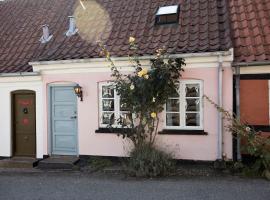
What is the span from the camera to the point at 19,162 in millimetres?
11008

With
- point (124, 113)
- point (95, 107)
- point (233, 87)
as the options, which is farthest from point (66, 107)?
point (233, 87)

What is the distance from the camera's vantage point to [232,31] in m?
10.1

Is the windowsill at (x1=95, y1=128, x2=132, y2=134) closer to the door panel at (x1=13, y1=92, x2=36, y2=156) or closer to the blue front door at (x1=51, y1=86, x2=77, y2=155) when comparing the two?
the blue front door at (x1=51, y1=86, x2=77, y2=155)

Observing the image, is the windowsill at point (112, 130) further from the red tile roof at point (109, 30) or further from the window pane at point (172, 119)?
the red tile roof at point (109, 30)

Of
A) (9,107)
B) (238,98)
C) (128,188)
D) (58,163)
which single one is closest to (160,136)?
(238,98)

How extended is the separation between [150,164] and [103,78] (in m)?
2.98

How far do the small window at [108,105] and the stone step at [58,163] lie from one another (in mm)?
1307

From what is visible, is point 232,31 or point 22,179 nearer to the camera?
A: point 22,179

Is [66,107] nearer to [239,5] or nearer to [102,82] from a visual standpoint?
[102,82]

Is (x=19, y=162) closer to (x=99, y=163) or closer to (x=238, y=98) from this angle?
(x=99, y=163)

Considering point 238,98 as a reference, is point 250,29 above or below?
above

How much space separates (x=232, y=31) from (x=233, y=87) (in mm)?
1665

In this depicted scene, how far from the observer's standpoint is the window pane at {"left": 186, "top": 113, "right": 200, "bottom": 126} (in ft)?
32.2

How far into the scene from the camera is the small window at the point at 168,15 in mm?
10953
